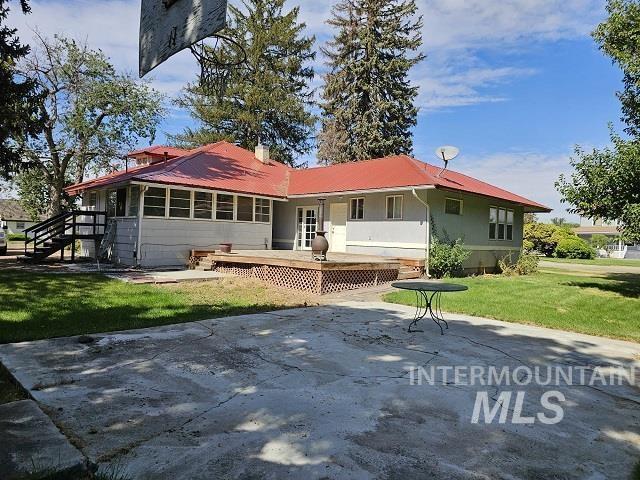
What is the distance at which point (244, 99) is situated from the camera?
102 feet

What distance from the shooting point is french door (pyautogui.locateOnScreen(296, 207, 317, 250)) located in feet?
59.8

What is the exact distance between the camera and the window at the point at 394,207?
14.9 metres

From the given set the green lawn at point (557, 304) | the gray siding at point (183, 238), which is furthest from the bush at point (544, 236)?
the gray siding at point (183, 238)

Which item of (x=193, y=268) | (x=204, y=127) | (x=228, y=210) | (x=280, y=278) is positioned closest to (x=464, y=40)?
(x=228, y=210)

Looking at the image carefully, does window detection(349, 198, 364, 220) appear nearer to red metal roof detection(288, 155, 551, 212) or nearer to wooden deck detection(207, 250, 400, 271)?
red metal roof detection(288, 155, 551, 212)

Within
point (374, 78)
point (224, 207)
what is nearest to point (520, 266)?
point (224, 207)

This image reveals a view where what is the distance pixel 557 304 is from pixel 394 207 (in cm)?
667

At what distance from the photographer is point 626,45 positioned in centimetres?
1284

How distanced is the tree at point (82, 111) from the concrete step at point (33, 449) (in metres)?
23.9

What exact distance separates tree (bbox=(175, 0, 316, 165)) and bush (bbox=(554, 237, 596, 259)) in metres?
22.5

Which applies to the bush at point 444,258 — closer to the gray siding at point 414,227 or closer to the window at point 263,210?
the gray siding at point 414,227

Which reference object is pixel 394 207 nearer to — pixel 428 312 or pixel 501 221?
pixel 501 221

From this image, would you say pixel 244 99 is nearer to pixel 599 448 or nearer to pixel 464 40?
pixel 464 40

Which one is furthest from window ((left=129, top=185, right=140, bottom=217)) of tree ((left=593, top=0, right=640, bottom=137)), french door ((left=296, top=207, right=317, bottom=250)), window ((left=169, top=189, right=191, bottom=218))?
tree ((left=593, top=0, right=640, bottom=137))
